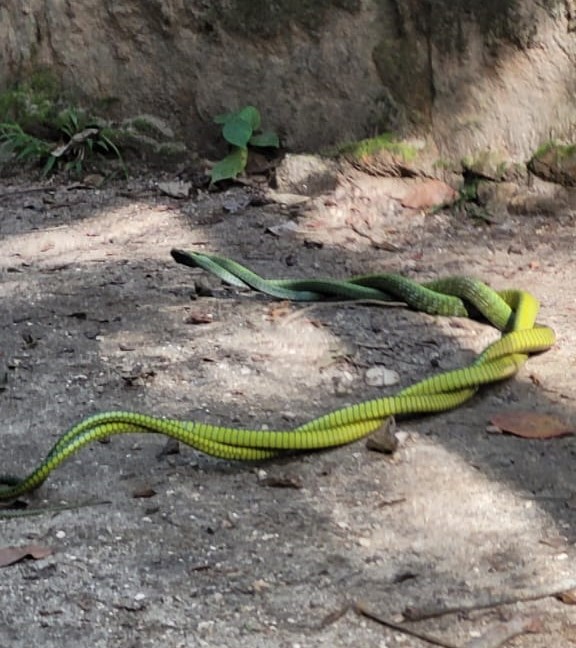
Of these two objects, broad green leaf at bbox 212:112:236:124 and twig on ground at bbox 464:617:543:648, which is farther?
broad green leaf at bbox 212:112:236:124

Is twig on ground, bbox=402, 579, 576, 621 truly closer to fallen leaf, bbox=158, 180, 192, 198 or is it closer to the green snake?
the green snake

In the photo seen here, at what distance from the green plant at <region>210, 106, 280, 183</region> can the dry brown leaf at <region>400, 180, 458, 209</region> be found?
892mm

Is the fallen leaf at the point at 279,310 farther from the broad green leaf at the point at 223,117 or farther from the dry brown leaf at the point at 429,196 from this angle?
the broad green leaf at the point at 223,117

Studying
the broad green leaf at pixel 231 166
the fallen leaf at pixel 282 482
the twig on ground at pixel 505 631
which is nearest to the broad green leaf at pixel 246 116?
the broad green leaf at pixel 231 166

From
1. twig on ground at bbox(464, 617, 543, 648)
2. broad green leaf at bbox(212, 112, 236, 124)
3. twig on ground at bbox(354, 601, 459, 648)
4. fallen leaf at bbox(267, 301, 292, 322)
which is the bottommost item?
fallen leaf at bbox(267, 301, 292, 322)

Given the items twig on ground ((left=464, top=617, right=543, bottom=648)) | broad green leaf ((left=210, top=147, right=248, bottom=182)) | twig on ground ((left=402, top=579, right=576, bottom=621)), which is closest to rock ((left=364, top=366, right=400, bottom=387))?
twig on ground ((left=402, top=579, right=576, bottom=621))

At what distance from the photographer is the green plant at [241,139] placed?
611 centimetres

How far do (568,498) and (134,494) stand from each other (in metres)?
1.11

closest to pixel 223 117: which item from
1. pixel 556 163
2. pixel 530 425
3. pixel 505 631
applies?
pixel 556 163

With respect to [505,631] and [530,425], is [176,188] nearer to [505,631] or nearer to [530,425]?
[530,425]

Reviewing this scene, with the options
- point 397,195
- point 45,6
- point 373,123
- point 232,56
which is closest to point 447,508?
point 397,195

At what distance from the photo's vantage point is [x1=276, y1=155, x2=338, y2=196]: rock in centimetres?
589

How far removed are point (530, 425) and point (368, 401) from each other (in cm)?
48

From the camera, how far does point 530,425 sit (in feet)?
10.6
